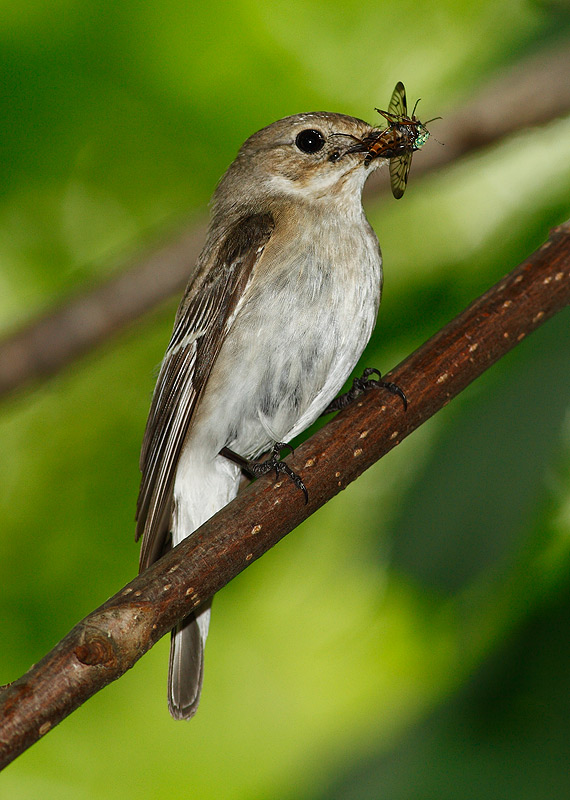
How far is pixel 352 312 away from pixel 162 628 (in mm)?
1476

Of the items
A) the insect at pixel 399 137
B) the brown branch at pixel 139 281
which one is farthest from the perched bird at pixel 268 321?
the brown branch at pixel 139 281

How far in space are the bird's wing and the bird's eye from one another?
0.31 m

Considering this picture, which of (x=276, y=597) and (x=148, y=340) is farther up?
(x=148, y=340)

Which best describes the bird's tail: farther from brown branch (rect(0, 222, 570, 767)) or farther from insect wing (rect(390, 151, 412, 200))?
insect wing (rect(390, 151, 412, 200))

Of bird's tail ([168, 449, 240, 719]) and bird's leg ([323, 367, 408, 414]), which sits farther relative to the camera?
bird's tail ([168, 449, 240, 719])

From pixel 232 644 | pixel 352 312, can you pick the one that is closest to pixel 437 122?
pixel 352 312

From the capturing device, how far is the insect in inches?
111

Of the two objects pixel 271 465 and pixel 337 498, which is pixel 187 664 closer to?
pixel 337 498

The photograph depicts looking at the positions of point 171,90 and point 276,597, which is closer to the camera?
point 171,90

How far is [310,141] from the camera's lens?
131 inches

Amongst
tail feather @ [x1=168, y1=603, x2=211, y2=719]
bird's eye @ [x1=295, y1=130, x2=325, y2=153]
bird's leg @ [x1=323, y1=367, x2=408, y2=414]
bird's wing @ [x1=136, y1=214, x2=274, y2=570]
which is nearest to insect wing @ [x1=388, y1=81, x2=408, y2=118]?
bird's eye @ [x1=295, y1=130, x2=325, y2=153]

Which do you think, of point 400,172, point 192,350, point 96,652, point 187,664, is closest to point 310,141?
point 400,172

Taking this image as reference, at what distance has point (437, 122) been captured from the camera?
2.86 m

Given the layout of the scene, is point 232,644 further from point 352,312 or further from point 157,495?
point 352,312
